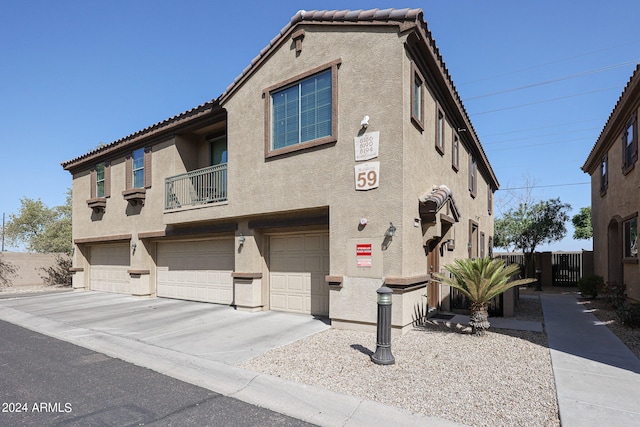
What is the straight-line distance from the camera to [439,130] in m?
10.9

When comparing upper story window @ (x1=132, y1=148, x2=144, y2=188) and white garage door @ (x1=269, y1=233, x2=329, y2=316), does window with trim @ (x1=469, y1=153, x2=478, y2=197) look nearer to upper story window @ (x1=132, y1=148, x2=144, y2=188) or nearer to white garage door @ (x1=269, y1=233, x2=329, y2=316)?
white garage door @ (x1=269, y1=233, x2=329, y2=316)

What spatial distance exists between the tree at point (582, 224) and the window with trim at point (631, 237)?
24.3m

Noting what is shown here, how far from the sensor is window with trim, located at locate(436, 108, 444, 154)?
34.5 feet

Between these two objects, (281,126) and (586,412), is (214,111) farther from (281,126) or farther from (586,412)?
(586,412)

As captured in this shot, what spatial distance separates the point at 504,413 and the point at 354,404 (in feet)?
5.64

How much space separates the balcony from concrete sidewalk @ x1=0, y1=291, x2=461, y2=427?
3.52m

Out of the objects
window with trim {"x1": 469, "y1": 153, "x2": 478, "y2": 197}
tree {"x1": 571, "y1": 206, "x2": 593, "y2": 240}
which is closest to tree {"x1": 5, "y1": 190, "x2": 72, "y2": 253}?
window with trim {"x1": 469, "y1": 153, "x2": 478, "y2": 197}

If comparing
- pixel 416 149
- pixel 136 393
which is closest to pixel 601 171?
pixel 416 149

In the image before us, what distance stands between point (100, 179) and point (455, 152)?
15.8 metres

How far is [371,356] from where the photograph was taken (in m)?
6.18

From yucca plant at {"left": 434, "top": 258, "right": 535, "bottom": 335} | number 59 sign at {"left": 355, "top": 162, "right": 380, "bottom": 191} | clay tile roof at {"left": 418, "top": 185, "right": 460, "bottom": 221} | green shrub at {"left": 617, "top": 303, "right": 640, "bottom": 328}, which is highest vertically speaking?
number 59 sign at {"left": 355, "top": 162, "right": 380, "bottom": 191}

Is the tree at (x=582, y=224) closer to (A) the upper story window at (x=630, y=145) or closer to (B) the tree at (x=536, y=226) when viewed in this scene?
(B) the tree at (x=536, y=226)

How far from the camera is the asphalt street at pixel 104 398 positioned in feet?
13.7

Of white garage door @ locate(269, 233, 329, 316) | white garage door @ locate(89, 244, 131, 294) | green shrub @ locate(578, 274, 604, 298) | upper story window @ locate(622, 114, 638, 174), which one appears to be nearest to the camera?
white garage door @ locate(269, 233, 329, 316)
